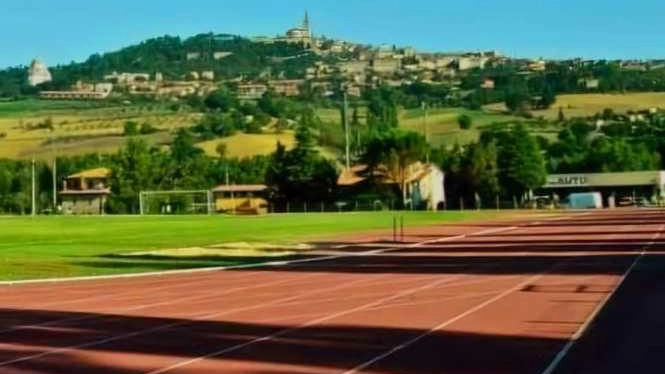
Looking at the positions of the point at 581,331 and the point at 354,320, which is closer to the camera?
the point at 581,331

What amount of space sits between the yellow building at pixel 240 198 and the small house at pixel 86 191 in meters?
12.7

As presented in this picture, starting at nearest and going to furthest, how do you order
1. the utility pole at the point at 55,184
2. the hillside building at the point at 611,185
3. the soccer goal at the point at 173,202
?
the soccer goal at the point at 173,202 → the hillside building at the point at 611,185 → the utility pole at the point at 55,184

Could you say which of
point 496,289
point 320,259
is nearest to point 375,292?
point 496,289

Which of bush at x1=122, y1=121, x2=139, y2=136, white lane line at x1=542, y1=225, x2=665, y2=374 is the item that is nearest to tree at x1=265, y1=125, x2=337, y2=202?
bush at x1=122, y1=121, x2=139, y2=136

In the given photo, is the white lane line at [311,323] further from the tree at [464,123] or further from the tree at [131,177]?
the tree at [464,123]

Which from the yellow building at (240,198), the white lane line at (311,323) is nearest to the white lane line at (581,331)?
the white lane line at (311,323)

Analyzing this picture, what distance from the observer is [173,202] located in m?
134

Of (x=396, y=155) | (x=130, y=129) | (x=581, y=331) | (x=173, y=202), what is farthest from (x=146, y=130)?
(x=581, y=331)

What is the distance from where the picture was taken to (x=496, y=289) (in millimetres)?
25828

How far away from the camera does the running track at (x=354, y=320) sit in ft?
47.6

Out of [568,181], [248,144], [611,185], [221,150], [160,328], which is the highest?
[248,144]

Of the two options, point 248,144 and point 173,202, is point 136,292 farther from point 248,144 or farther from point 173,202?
point 248,144

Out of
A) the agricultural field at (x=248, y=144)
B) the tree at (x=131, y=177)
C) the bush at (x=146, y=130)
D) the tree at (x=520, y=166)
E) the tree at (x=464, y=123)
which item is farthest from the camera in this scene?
the tree at (x=464, y=123)

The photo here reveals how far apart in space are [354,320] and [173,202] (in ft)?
379
